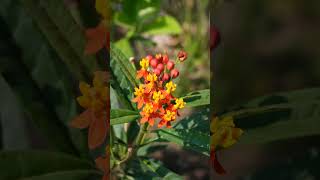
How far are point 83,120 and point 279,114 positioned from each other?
0.30 meters

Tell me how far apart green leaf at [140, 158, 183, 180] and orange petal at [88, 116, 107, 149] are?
0.27ft

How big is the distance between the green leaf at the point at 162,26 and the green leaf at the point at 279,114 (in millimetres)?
210

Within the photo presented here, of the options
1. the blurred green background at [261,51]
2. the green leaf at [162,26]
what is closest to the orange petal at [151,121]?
the blurred green background at [261,51]

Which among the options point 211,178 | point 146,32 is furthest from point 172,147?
point 146,32

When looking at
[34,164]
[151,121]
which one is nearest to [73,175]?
[34,164]

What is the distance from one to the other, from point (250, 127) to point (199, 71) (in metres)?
0.23

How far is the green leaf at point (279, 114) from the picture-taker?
0.84 meters

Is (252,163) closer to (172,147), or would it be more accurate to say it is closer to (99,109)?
(172,147)

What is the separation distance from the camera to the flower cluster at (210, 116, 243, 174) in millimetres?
801

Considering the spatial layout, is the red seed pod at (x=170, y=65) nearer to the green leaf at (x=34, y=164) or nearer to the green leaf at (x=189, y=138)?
the green leaf at (x=189, y=138)

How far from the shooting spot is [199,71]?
1048mm

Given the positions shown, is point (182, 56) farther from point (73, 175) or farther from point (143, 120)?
point (73, 175)

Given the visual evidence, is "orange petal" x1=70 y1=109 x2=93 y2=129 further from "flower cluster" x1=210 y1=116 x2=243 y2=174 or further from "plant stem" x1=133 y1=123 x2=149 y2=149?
"flower cluster" x1=210 y1=116 x2=243 y2=174

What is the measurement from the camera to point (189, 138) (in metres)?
0.78
